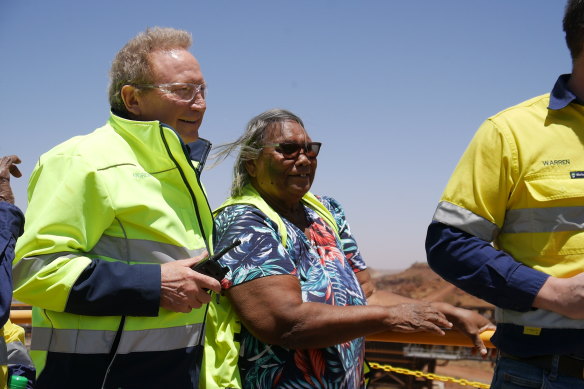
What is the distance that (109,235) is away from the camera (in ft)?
7.77

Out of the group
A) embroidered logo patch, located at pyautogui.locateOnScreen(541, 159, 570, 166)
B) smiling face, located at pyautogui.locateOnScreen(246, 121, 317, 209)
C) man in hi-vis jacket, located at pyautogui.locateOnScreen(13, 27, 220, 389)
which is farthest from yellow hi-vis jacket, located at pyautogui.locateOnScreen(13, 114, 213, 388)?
embroidered logo patch, located at pyautogui.locateOnScreen(541, 159, 570, 166)

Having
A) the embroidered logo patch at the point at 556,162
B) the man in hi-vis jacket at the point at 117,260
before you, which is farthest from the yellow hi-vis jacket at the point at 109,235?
the embroidered logo patch at the point at 556,162

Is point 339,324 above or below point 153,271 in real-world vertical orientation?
below

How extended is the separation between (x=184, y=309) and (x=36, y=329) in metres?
0.50

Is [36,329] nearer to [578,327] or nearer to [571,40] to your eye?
[578,327]

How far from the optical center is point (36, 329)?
2.33 metres

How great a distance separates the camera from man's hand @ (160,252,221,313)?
7.51 feet

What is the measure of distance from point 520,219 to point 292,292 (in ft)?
2.91

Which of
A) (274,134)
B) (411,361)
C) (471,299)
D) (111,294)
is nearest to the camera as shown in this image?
(111,294)

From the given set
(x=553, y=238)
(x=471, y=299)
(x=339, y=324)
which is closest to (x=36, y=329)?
(x=339, y=324)

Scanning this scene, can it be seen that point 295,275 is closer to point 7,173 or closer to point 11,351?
point 7,173

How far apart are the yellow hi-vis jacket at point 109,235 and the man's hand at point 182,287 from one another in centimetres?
4

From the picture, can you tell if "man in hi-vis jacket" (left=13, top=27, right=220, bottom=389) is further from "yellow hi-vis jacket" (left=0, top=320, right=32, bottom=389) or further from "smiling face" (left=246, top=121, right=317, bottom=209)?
"smiling face" (left=246, top=121, right=317, bottom=209)

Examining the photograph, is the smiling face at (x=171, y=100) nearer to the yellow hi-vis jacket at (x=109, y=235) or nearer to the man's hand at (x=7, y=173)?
the yellow hi-vis jacket at (x=109, y=235)
